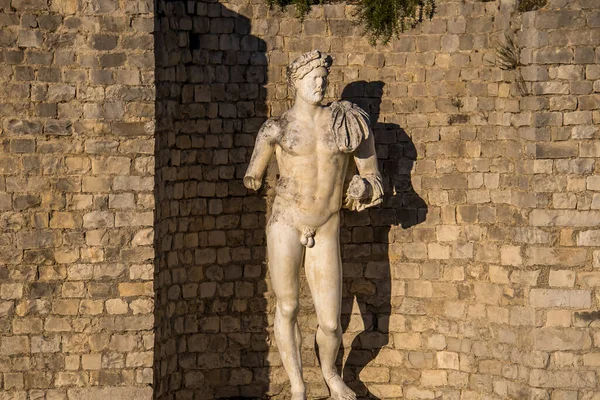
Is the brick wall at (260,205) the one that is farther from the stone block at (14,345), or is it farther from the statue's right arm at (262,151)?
the statue's right arm at (262,151)

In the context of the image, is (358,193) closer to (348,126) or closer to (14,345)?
(348,126)

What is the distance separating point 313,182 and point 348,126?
47 centimetres

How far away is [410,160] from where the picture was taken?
10867 mm

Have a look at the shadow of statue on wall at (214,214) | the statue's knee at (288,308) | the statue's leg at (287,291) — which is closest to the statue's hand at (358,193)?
the statue's leg at (287,291)

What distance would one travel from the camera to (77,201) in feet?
32.7

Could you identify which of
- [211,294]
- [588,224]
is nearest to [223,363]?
[211,294]

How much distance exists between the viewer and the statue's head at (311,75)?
978 cm

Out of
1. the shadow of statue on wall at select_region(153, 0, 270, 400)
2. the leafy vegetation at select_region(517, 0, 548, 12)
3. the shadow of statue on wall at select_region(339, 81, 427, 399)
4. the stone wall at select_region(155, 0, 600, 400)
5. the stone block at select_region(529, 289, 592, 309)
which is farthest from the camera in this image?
the shadow of statue on wall at select_region(339, 81, 427, 399)

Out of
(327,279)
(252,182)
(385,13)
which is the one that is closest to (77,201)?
(252,182)

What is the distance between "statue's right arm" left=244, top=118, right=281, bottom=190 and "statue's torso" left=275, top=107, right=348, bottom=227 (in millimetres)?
51

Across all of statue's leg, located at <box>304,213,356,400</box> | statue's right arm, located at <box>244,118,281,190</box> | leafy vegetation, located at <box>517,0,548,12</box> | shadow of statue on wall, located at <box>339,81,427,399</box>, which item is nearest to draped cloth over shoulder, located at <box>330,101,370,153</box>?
statue's right arm, located at <box>244,118,281,190</box>

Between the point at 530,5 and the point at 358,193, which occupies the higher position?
the point at 530,5

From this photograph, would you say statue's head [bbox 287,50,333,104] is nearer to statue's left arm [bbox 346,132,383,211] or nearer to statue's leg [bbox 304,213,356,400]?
statue's left arm [bbox 346,132,383,211]

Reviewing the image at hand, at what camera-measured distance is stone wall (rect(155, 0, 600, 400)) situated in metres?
10.6
